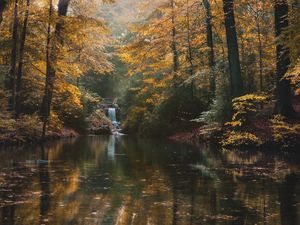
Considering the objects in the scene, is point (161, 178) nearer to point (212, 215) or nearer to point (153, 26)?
A: point (212, 215)

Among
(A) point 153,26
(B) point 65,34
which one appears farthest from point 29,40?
(A) point 153,26

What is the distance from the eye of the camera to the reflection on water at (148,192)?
17.5 ft

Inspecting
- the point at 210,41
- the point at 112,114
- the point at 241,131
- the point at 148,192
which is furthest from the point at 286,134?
the point at 112,114

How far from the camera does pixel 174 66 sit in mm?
26422

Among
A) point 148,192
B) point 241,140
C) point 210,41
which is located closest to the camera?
point 148,192

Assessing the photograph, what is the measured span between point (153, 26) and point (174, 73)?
9.70ft

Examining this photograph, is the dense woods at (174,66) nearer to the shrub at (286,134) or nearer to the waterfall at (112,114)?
the shrub at (286,134)

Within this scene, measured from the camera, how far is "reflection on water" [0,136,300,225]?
5.32 metres

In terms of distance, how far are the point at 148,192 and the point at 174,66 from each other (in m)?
19.9

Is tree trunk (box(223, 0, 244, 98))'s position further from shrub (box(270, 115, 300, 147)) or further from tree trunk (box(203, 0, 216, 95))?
tree trunk (box(203, 0, 216, 95))

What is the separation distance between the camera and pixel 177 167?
1040cm

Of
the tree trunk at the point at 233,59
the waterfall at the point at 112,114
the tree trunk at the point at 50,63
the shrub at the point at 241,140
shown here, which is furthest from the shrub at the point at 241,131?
the waterfall at the point at 112,114

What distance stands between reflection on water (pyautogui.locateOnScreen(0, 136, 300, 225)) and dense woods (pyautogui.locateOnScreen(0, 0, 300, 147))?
15.8ft

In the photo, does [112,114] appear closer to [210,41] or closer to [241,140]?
[210,41]
